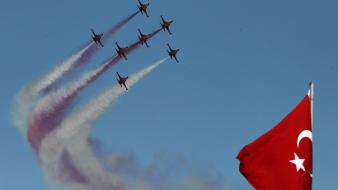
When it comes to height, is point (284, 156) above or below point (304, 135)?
below

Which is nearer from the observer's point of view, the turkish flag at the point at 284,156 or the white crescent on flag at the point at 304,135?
the turkish flag at the point at 284,156

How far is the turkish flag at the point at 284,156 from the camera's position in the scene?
3047 centimetres

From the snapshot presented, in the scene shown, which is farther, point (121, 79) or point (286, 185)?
point (121, 79)

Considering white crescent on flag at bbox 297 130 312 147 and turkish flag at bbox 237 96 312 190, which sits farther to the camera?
white crescent on flag at bbox 297 130 312 147

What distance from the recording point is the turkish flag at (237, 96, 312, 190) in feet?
100.0

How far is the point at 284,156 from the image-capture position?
30984 mm

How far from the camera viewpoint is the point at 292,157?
30.9m

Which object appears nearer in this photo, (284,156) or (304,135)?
(284,156)

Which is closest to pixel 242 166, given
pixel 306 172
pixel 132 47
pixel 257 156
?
pixel 257 156

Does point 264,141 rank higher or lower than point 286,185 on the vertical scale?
higher

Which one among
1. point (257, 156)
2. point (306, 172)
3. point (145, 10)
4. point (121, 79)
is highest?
point (145, 10)

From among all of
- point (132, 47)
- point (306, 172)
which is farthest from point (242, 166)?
point (132, 47)

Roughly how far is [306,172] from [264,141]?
104 inches

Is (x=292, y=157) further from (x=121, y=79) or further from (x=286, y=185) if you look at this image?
(x=121, y=79)
